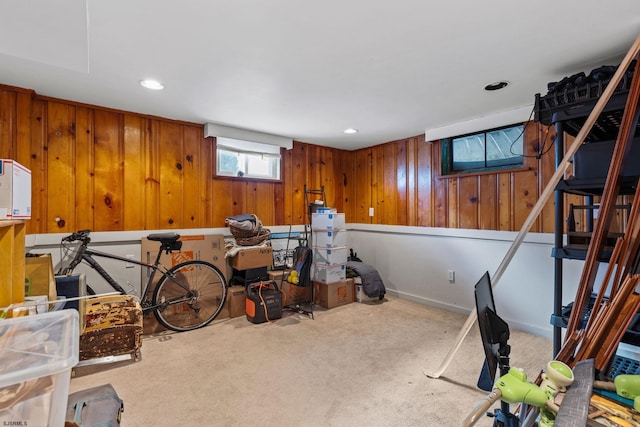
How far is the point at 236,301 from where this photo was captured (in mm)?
3336

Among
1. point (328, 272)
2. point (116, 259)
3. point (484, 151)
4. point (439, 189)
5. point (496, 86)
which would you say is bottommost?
point (328, 272)

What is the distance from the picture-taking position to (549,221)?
2.79 m

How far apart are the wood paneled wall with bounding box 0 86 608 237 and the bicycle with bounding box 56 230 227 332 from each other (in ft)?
1.08

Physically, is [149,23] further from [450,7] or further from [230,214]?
[230,214]

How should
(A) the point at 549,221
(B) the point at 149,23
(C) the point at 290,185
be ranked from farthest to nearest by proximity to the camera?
(C) the point at 290,185, (A) the point at 549,221, (B) the point at 149,23

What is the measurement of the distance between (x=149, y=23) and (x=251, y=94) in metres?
1.02

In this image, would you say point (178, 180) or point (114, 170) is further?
point (178, 180)

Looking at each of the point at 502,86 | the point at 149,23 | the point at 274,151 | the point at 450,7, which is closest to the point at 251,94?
the point at 149,23

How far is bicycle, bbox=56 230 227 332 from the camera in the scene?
2.73 m

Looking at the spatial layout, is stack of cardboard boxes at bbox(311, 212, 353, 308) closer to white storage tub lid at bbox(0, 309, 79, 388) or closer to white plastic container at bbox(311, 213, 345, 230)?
white plastic container at bbox(311, 213, 345, 230)

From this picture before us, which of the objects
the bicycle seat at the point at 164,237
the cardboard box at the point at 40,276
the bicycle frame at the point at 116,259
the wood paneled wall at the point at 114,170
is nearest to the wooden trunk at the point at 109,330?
the bicycle frame at the point at 116,259

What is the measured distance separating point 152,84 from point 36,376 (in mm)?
2251

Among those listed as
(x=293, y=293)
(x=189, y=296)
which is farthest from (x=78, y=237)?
(x=293, y=293)

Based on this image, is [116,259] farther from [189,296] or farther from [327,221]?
[327,221]
